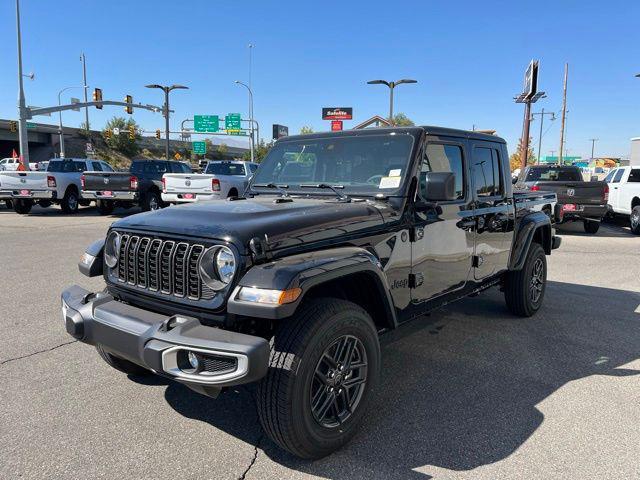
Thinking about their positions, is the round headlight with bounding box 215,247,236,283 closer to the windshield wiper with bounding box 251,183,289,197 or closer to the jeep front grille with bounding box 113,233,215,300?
the jeep front grille with bounding box 113,233,215,300

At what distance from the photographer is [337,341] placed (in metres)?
2.77

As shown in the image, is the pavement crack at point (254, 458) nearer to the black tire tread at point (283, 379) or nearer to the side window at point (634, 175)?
the black tire tread at point (283, 379)

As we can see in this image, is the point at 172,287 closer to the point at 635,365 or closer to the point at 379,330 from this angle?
the point at 379,330

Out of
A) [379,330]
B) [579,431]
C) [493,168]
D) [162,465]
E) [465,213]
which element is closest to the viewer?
[162,465]

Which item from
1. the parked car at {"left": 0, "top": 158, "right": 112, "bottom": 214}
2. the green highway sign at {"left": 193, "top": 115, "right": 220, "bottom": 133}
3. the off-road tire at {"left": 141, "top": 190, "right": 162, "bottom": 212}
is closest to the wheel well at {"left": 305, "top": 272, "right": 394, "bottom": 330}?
the off-road tire at {"left": 141, "top": 190, "right": 162, "bottom": 212}

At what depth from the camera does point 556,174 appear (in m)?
14.8

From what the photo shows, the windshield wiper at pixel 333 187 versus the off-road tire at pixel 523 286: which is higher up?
the windshield wiper at pixel 333 187

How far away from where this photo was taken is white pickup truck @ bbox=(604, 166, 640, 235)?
545 inches

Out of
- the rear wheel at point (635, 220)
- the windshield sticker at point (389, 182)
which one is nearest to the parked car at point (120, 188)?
the windshield sticker at point (389, 182)

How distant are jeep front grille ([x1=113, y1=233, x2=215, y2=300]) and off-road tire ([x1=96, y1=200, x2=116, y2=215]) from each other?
570 inches

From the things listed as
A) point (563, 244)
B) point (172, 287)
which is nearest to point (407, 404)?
point (172, 287)

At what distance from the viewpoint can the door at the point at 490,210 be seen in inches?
174

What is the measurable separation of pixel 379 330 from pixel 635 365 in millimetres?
2475

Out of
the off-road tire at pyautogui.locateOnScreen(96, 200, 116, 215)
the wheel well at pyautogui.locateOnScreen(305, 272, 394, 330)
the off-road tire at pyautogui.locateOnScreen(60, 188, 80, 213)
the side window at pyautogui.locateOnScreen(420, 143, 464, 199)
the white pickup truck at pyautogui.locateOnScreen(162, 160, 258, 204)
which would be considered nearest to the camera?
the wheel well at pyautogui.locateOnScreen(305, 272, 394, 330)
